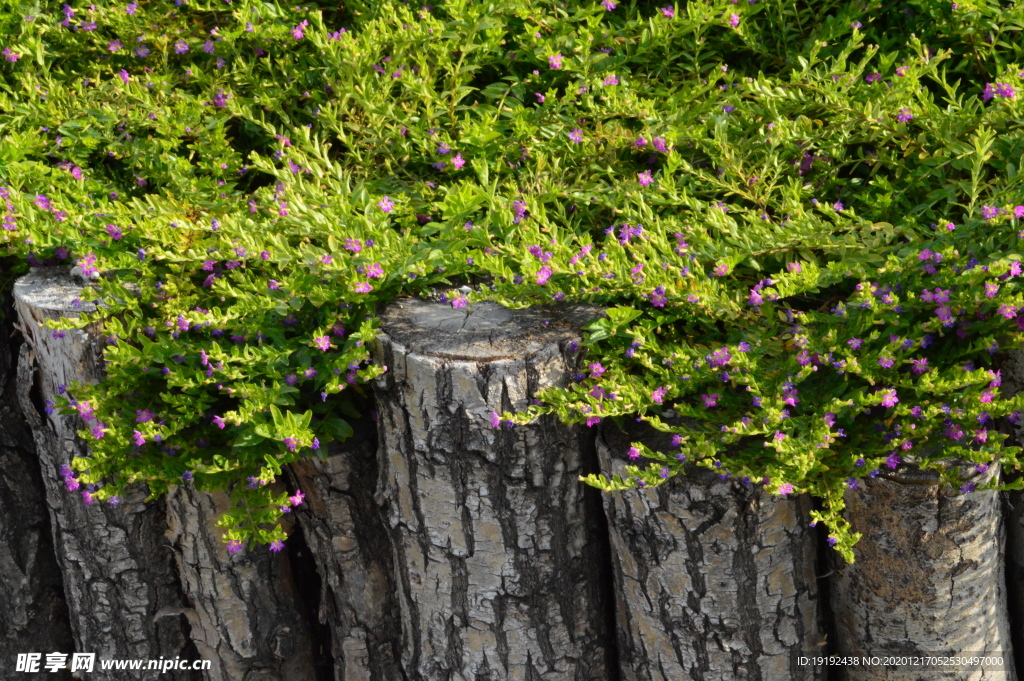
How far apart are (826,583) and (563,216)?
1.24 metres

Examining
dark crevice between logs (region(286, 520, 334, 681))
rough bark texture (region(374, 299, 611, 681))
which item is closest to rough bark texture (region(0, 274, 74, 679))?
dark crevice between logs (region(286, 520, 334, 681))

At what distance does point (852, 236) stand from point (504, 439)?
101 centimetres

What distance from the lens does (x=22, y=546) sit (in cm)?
333

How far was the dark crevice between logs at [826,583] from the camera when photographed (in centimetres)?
249

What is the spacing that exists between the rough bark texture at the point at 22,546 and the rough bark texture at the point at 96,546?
0.18 m

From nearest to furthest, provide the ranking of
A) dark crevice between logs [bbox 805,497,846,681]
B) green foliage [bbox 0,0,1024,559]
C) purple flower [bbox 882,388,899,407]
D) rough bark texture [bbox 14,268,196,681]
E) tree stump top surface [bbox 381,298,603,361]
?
purple flower [bbox 882,388,899,407] → green foliage [bbox 0,0,1024,559] → tree stump top surface [bbox 381,298,603,361] → dark crevice between logs [bbox 805,497,846,681] → rough bark texture [bbox 14,268,196,681]

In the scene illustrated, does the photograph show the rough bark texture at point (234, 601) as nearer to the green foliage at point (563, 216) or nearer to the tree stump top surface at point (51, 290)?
the green foliage at point (563, 216)

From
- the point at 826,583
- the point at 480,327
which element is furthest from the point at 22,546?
the point at 826,583

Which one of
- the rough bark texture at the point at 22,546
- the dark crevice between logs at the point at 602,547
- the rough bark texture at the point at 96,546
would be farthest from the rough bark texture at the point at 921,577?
the rough bark texture at the point at 22,546

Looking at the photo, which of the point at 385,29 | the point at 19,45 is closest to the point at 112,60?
the point at 19,45

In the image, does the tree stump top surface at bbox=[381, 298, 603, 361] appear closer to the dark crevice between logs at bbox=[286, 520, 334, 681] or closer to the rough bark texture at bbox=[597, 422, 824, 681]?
the rough bark texture at bbox=[597, 422, 824, 681]

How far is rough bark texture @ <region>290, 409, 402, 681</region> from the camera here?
107 inches

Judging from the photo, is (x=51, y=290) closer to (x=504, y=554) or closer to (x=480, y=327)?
(x=480, y=327)

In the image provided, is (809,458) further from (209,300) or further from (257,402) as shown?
(209,300)
